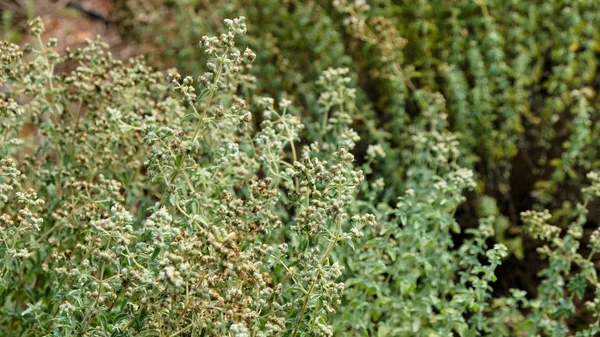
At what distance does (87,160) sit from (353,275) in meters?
1.16

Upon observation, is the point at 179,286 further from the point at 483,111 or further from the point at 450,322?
the point at 483,111

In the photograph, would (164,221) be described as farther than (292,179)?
No

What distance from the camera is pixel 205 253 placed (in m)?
2.33

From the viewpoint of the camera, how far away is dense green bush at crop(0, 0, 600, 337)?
2361 millimetres

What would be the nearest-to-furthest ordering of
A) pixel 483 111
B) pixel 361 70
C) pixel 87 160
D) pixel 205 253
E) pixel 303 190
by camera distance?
pixel 205 253 < pixel 303 190 < pixel 87 160 < pixel 483 111 < pixel 361 70

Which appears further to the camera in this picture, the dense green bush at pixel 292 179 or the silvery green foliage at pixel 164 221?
the dense green bush at pixel 292 179

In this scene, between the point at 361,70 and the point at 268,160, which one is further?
the point at 361,70

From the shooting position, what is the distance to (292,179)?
9.78 feet

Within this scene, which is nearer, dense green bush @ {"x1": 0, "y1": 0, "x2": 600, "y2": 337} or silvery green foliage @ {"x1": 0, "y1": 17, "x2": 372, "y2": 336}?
silvery green foliage @ {"x1": 0, "y1": 17, "x2": 372, "y2": 336}

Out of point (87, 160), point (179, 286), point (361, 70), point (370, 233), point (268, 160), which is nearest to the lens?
point (179, 286)

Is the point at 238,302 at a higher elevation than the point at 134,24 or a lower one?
lower

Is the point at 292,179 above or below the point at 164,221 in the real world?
above

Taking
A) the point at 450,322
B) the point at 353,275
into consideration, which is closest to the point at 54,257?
the point at 353,275

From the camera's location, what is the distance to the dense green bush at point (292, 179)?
236cm
